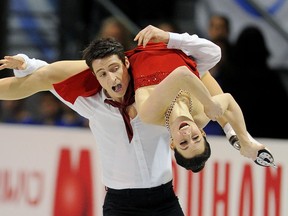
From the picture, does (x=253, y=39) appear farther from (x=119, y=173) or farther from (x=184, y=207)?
(x=119, y=173)

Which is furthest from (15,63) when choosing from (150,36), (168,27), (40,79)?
(168,27)

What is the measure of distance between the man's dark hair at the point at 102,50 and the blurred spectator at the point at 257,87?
1.96 m

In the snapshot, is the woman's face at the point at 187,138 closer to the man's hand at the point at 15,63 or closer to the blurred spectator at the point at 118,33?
the man's hand at the point at 15,63

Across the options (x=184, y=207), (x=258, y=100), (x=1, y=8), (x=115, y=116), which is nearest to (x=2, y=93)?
(x=115, y=116)

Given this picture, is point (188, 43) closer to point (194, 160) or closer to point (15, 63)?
point (194, 160)

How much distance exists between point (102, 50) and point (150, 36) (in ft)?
0.65

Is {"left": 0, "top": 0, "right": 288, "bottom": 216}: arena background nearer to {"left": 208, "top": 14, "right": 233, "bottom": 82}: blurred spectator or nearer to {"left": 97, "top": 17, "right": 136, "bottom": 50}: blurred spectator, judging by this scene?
{"left": 97, "top": 17, "right": 136, "bottom": 50}: blurred spectator

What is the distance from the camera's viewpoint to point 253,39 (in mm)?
5547

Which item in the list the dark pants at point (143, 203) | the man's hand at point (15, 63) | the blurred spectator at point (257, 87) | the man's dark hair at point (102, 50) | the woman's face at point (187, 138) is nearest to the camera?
the woman's face at point (187, 138)

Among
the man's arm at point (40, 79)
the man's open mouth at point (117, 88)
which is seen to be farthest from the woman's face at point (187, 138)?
the man's arm at point (40, 79)

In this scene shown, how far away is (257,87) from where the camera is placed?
5418 mm

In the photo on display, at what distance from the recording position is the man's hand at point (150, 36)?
11.5 ft

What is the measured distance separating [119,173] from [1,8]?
9.84 ft

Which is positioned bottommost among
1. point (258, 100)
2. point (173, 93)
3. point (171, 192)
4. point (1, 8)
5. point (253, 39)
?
point (171, 192)
